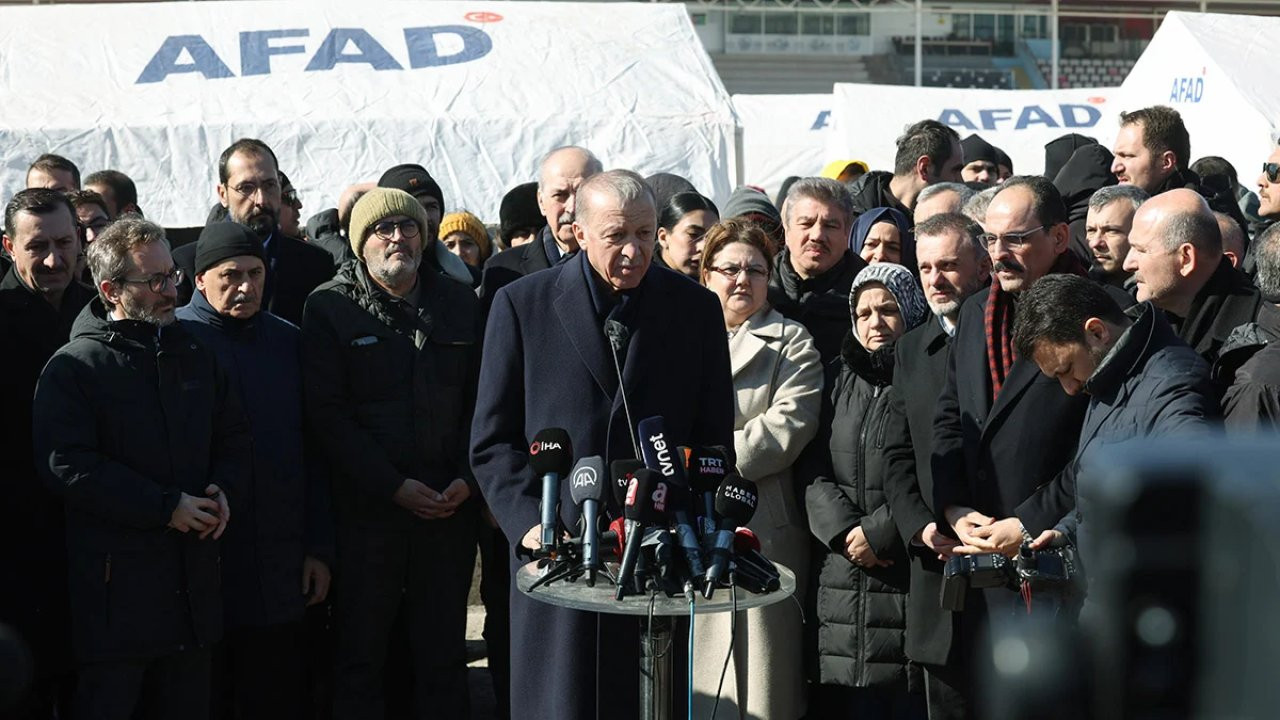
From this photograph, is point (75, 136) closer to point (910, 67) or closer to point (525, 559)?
point (525, 559)

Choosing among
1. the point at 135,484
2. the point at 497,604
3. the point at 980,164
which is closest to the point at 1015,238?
the point at 497,604

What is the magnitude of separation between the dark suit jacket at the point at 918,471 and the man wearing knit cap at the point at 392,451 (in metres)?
1.50

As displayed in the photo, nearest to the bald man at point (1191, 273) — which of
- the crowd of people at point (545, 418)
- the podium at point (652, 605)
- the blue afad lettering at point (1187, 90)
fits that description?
the crowd of people at point (545, 418)

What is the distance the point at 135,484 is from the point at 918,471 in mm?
2486

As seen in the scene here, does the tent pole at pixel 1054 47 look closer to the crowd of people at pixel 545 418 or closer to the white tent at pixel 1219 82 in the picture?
the white tent at pixel 1219 82

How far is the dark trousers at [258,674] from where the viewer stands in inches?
232

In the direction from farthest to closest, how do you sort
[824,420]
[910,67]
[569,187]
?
[910,67] → [569,187] → [824,420]

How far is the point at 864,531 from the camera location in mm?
5547

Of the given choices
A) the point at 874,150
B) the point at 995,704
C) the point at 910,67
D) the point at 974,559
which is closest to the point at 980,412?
the point at 974,559

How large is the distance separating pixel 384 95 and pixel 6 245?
4.74 m

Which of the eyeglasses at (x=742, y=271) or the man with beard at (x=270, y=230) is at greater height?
the man with beard at (x=270, y=230)

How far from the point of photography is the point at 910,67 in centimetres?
4531

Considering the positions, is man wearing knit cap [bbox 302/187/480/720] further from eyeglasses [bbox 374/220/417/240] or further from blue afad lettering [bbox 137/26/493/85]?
blue afad lettering [bbox 137/26/493/85]

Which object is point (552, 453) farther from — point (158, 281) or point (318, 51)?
point (318, 51)
